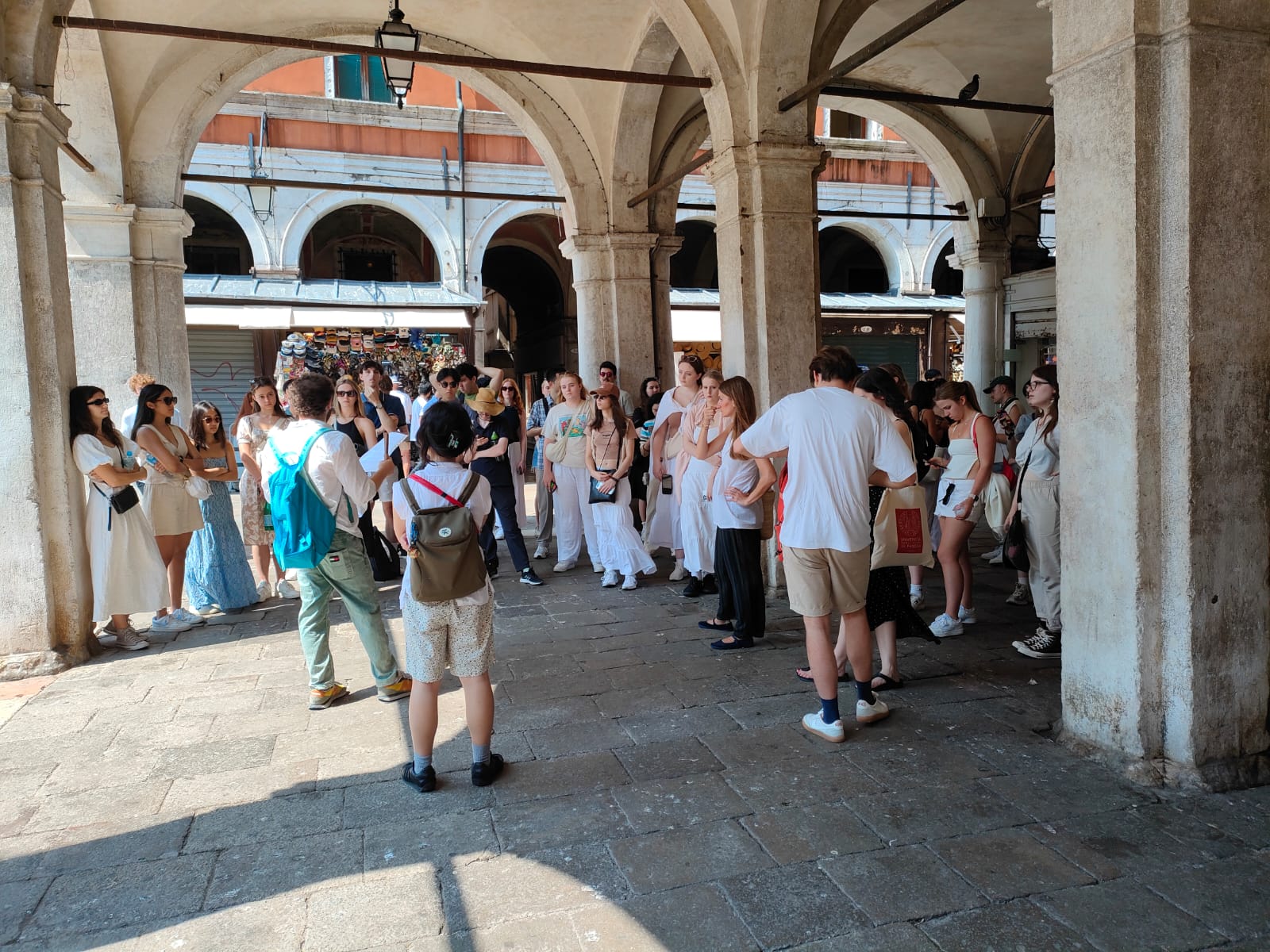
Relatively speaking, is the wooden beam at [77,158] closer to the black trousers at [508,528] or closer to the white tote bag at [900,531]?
the black trousers at [508,528]

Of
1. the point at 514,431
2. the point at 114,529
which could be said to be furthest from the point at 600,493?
the point at 114,529

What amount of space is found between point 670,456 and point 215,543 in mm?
3340

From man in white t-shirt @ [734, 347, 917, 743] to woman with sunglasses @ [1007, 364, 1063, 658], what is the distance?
152 centimetres

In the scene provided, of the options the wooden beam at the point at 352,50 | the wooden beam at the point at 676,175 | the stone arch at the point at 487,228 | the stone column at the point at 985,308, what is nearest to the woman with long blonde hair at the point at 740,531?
the wooden beam at the point at 676,175

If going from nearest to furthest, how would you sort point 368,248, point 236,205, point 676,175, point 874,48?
point 874,48 < point 676,175 < point 236,205 < point 368,248

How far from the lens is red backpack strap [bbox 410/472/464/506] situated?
3.38 m

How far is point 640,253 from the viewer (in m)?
10.0

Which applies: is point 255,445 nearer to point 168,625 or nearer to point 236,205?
point 168,625

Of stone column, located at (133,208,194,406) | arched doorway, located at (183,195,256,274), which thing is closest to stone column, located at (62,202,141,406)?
stone column, located at (133,208,194,406)

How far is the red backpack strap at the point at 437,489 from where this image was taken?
3377mm

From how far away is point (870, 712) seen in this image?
3934 millimetres

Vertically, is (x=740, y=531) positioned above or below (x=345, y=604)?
above

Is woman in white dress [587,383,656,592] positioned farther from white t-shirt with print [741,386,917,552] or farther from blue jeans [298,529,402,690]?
white t-shirt with print [741,386,917,552]

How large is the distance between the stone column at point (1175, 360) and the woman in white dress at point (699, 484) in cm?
247
